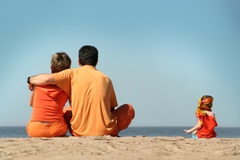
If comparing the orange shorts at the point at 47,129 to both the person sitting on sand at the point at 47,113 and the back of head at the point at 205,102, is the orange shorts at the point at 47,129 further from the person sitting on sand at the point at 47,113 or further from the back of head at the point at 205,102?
the back of head at the point at 205,102

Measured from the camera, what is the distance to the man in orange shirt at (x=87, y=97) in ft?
23.8

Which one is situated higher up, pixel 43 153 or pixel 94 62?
pixel 94 62

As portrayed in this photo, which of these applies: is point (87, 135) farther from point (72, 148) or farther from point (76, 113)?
point (72, 148)

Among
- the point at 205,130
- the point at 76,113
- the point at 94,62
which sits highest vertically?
the point at 94,62

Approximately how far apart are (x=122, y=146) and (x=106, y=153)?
40 centimetres

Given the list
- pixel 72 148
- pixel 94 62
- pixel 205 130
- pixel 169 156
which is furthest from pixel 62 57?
pixel 205 130

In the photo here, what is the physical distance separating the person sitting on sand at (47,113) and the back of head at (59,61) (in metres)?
0.38

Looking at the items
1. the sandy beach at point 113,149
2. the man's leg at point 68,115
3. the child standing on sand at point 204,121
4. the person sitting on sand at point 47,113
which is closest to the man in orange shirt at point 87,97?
the person sitting on sand at point 47,113

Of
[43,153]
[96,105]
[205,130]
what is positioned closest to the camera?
[43,153]

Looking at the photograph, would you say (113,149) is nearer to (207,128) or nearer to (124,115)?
(124,115)

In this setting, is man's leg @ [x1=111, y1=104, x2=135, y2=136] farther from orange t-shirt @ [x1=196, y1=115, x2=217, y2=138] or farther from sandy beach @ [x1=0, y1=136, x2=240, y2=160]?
orange t-shirt @ [x1=196, y1=115, x2=217, y2=138]

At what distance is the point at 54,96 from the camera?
741 centimetres

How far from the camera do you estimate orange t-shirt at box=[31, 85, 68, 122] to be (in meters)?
7.39

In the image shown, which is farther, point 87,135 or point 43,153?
point 87,135
